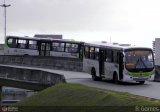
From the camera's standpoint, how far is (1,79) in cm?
4569

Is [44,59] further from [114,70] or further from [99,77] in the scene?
Answer: [114,70]

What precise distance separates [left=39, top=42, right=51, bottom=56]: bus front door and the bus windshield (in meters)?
35.9

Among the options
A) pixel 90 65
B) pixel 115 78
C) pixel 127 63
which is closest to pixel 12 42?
pixel 90 65

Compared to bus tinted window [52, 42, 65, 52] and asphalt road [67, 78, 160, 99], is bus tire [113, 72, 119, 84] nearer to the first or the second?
asphalt road [67, 78, 160, 99]

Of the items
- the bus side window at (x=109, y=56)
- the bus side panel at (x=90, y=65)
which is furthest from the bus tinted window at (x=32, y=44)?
the bus side window at (x=109, y=56)

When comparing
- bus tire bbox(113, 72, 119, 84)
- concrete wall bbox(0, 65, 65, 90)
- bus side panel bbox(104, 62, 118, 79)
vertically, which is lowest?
concrete wall bbox(0, 65, 65, 90)

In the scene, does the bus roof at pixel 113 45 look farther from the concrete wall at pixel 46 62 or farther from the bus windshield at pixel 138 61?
the concrete wall at pixel 46 62

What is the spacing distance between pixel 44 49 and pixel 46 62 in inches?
384

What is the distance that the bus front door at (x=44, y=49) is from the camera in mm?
68113

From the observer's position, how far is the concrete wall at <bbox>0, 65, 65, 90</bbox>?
38125 mm

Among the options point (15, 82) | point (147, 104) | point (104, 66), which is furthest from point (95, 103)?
point (15, 82)

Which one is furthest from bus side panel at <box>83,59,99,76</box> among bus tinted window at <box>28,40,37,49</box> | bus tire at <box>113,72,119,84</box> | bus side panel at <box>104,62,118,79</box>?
bus tinted window at <box>28,40,37,49</box>

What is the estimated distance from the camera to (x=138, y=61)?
107ft

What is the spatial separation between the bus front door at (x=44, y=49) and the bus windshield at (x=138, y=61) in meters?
35.9
